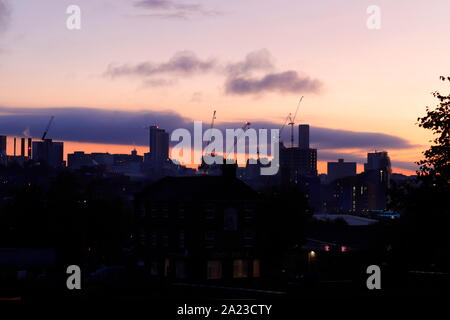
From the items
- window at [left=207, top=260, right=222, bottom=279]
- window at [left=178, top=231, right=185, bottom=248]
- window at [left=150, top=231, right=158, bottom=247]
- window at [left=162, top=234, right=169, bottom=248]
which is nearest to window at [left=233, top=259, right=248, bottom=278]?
window at [left=207, top=260, right=222, bottom=279]

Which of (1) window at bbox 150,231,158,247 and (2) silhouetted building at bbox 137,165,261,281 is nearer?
(2) silhouetted building at bbox 137,165,261,281

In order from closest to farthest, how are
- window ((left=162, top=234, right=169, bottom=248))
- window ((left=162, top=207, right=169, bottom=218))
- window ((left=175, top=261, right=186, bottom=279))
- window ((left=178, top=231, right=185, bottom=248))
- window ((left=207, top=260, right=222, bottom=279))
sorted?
window ((left=207, top=260, right=222, bottom=279)) → window ((left=175, top=261, right=186, bottom=279)) → window ((left=178, top=231, right=185, bottom=248)) → window ((left=162, top=234, right=169, bottom=248)) → window ((left=162, top=207, right=169, bottom=218))

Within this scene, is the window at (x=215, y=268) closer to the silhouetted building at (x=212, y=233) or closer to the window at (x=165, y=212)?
the silhouetted building at (x=212, y=233)

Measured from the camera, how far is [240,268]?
74.3 metres

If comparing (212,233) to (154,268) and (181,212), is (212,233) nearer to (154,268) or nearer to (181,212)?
(181,212)

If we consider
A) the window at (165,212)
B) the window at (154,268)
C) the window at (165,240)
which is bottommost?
the window at (154,268)

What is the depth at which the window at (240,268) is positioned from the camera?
74000 millimetres

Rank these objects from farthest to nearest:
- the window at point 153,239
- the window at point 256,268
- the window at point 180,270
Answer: the window at point 153,239
the window at point 180,270
the window at point 256,268

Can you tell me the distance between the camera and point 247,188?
75812 millimetres

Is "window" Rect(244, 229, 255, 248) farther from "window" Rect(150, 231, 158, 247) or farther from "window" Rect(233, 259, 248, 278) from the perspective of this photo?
"window" Rect(150, 231, 158, 247)

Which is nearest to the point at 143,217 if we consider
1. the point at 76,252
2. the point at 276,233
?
the point at 76,252

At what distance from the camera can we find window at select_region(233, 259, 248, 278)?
74.0 meters

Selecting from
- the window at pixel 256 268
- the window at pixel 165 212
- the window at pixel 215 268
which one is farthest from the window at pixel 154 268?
the window at pixel 256 268
